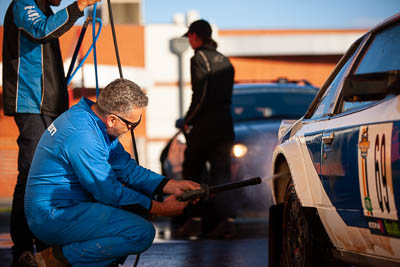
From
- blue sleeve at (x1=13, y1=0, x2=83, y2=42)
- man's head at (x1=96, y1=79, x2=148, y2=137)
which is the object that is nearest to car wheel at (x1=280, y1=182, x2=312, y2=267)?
man's head at (x1=96, y1=79, x2=148, y2=137)

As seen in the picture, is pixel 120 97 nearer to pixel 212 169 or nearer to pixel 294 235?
pixel 294 235

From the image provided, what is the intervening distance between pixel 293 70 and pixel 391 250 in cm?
2159

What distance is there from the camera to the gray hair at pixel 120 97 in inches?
185

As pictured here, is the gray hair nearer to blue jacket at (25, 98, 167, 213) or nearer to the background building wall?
blue jacket at (25, 98, 167, 213)

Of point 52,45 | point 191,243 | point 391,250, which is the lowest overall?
point 191,243

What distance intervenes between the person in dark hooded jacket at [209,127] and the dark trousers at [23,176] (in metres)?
2.43

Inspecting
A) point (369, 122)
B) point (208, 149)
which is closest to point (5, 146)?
point (208, 149)

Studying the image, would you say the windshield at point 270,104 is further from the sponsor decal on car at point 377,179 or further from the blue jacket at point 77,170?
the sponsor decal on car at point 377,179

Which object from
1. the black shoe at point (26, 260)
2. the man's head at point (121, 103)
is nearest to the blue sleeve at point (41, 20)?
the man's head at point (121, 103)

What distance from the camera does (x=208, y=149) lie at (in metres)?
8.16

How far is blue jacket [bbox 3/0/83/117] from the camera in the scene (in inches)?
230

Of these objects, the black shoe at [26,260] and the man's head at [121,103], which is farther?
the black shoe at [26,260]

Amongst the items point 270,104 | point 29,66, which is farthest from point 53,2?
point 270,104

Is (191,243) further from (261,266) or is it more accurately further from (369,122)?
(369,122)
